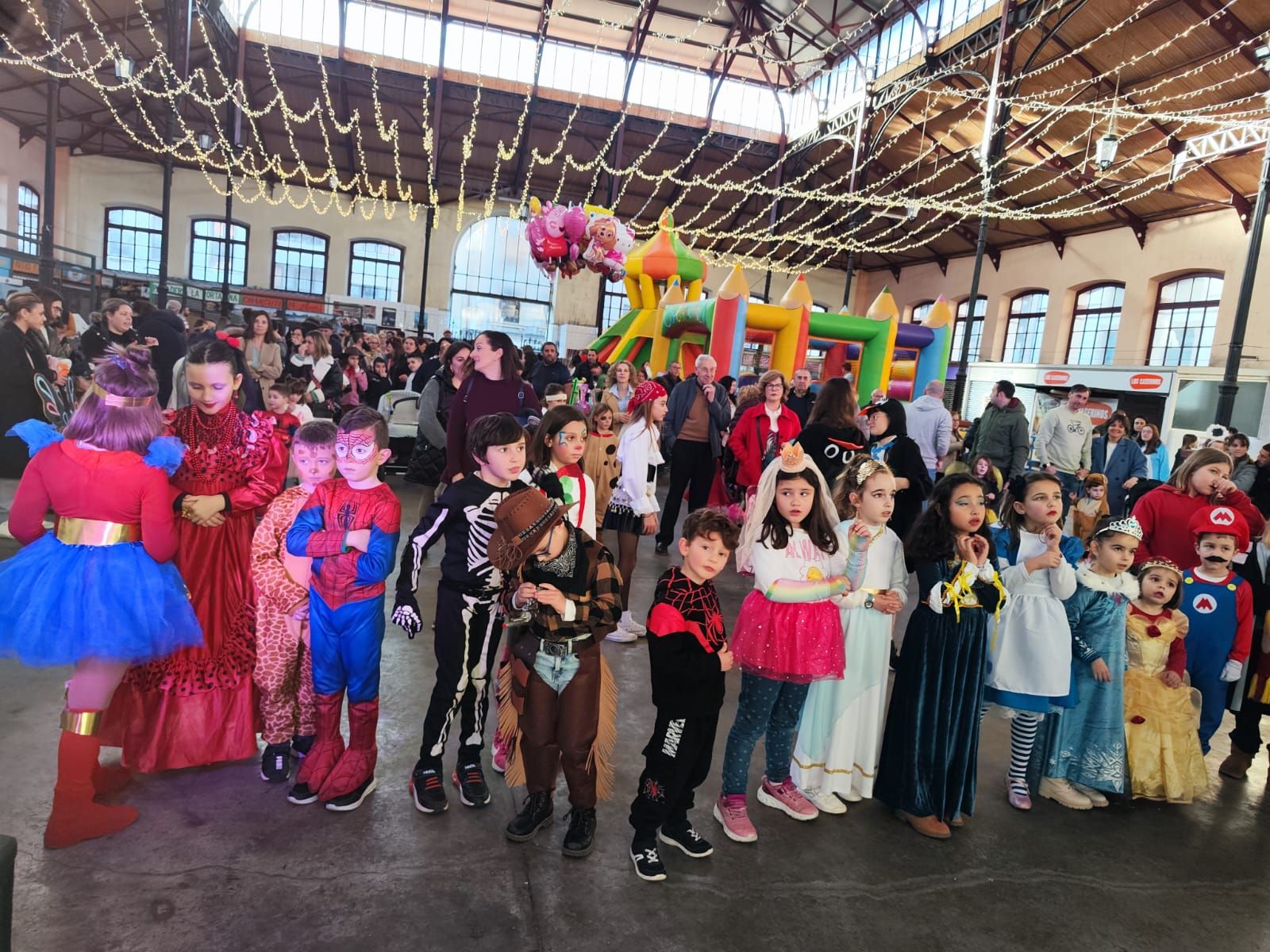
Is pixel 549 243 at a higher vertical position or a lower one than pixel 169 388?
higher

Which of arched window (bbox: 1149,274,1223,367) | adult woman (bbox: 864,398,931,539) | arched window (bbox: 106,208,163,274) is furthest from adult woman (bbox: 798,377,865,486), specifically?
arched window (bbox: 106,208,163,274)

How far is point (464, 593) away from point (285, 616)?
0.59 metres

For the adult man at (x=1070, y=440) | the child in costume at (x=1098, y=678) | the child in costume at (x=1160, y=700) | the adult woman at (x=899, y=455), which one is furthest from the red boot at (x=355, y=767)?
the adult man at (x=1070, y=440)

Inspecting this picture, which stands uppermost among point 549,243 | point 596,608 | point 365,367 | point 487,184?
point 487,184

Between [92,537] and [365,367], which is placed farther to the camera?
[365,367]

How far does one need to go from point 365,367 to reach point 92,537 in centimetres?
844

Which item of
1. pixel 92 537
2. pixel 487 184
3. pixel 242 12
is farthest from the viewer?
pixel 487 184

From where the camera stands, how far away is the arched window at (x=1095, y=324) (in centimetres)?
1897

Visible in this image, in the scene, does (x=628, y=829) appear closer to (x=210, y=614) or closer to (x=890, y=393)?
(x=210, y=614)

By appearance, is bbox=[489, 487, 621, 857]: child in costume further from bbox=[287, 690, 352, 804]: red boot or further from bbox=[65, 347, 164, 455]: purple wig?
bbox=[65, 347, 164, 455]: purple wig

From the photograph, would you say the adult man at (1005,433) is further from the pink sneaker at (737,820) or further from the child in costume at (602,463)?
the pink sneaker at (737,820)

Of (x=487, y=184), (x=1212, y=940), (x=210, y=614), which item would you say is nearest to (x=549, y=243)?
(x=210, y=614)

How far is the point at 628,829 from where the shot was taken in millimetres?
2553

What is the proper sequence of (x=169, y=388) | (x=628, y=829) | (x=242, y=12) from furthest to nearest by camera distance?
(x=242, y=12) < (x=169, y=388) < (x=628, y=829)
